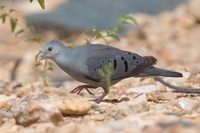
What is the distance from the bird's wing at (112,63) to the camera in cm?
565

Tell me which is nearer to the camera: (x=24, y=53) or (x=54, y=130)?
(x=54, y=130)

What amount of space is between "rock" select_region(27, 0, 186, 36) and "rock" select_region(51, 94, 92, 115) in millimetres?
8884

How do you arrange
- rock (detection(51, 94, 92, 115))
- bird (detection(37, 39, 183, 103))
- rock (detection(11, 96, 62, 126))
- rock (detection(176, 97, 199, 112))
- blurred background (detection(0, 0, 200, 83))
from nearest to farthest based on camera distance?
1. rock (detection(11, 96, 62, 126))
2. rock (detection(51, 94, 92, 115))
3. rock (detection(176, 97, 199, 112))
4. bird (detection(37, 39, 183, 103))
5. blurred background (detection(0, 0, 200, 83))

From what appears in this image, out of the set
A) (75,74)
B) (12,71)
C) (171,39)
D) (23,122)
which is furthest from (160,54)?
(23,122)

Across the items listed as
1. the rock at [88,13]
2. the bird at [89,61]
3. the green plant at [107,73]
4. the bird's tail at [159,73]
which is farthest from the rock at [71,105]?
the rock at [88,13]

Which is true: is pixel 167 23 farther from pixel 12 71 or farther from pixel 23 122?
pixel 23 122

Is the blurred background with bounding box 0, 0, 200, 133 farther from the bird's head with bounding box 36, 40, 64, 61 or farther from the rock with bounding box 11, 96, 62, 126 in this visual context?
the bird's head with bounding box 36, 40, 64, 61

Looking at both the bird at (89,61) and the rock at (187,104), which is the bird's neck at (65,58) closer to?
the bird at (89,61)

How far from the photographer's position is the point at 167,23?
45.4 ft

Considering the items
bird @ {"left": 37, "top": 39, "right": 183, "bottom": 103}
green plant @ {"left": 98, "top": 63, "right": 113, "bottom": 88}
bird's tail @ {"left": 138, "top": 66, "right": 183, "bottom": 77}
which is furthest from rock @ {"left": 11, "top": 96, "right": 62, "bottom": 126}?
bird's tail @ {"left": 138, "top": 66, "right": 183, "bottom": 77}

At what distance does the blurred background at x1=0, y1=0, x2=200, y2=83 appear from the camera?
11141mm

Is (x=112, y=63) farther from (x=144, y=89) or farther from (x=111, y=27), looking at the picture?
(x=111, y=27)

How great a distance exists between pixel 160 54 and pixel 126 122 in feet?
23.6

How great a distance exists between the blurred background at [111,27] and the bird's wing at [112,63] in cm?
417
